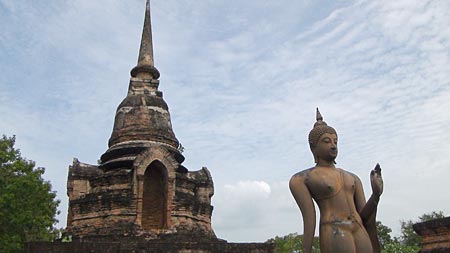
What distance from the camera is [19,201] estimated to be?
22250 millimetres

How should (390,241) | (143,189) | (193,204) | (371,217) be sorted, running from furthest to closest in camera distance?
(390,241) < (193,204) < (143,189) < (371,217)

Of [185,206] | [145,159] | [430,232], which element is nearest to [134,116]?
[145,159]

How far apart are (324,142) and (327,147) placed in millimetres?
69

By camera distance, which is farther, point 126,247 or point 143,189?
point 143,189

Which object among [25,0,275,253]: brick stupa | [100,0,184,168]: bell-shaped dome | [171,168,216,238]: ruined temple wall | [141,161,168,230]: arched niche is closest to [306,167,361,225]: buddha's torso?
[25,0,275,253]: brick stupa

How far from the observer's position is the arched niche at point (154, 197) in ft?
61.1

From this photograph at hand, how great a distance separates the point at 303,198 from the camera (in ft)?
19.4

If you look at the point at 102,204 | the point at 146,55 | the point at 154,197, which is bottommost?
the point at 102,204

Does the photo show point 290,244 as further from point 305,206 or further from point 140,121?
point 305,206

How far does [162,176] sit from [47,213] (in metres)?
8.60

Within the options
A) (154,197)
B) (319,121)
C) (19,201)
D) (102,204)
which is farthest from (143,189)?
(319,121)

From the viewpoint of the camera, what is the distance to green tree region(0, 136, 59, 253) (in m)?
21.8

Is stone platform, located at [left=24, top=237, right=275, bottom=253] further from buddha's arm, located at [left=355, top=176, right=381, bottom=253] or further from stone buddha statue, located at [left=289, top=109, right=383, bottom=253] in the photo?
buddha's arm, located at [left=355, top=176, right=381, bottom=253]

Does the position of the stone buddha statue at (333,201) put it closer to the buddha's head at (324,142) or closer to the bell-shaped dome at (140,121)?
the buddha's head at (324,142)
